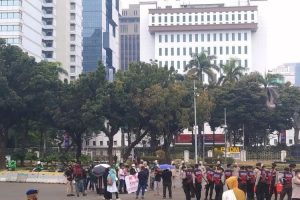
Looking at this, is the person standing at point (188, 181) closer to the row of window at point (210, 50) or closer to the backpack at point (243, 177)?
the backpack at point (243, 177)

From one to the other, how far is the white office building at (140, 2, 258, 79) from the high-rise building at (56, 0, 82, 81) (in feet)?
70.4

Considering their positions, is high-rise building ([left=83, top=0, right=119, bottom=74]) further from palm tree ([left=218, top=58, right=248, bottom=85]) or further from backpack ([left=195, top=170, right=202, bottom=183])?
backpack ([left=195, top=170, right=202, bottom=183])

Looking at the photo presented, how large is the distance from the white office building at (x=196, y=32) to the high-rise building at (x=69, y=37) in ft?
70.4

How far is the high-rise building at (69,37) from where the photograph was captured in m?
123

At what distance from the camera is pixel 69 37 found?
124688 mm

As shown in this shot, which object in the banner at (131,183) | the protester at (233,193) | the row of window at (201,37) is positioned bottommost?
the banner at (131,183)

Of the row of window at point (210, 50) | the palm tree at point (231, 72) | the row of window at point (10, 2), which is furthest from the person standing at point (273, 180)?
the row of window at point (210, 50)

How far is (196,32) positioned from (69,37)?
33.5 metres

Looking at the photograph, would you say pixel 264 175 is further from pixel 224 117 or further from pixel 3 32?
pixel 3 32

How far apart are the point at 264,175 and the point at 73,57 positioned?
341ft

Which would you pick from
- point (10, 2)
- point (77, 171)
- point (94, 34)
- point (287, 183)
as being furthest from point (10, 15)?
point (287, 183)

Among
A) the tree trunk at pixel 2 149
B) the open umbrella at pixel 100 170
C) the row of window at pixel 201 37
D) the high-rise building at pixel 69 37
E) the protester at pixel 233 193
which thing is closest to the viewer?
the protester at pixel 233 193

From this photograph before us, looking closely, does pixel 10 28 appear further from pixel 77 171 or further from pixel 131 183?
pixel 77 171

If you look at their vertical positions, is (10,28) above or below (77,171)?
above
